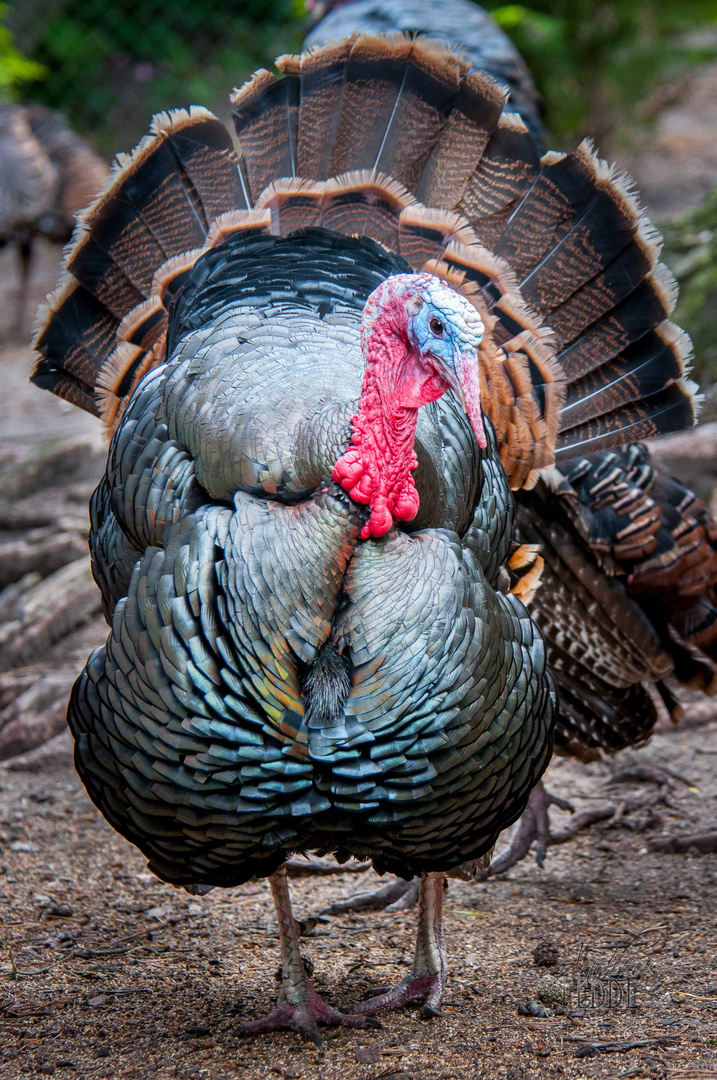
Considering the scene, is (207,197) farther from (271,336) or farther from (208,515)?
(208,515)

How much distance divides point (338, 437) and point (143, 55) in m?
Result: 10.9

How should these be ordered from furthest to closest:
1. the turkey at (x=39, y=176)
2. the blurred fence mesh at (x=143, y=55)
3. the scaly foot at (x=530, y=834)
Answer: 1. the blurred fence mesh at (x=143, y=55)
2. the turkey at (x=39, y=176)
3. the scaly foot at (x=530, y=834)

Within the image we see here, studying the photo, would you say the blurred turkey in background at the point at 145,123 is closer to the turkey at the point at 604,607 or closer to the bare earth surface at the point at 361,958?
the bare earth surface at the point at 361,958

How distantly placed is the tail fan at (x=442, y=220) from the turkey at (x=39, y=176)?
265 inches

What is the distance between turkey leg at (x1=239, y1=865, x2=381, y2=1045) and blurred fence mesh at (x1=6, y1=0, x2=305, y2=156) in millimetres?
10242

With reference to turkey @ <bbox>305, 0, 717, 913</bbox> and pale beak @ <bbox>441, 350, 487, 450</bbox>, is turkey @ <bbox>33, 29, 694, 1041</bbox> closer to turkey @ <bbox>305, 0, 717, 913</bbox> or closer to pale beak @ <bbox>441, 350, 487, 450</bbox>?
pale beak @ <bbox>441, 350, 487, 450</bbox>

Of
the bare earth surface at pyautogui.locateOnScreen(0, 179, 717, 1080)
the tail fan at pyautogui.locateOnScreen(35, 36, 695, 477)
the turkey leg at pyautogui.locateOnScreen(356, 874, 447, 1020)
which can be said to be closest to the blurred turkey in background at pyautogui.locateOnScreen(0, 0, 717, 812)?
the bare earth surface at pyautogui.locateOnScreen(0, 179, 717, 1080)

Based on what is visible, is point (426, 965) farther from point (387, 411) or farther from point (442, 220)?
point (442, 220)

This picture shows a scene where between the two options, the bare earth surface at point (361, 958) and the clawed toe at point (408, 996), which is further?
the clawed toe at point (408, 996)

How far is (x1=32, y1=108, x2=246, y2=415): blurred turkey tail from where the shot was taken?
3.50 metres

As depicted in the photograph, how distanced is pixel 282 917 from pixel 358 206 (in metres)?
2.06

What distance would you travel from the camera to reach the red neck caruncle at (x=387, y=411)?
2.44 m

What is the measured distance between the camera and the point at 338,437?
2488 millimetres

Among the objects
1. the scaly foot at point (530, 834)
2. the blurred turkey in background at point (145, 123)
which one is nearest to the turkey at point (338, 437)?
the scaly foot at point (530, 834)
